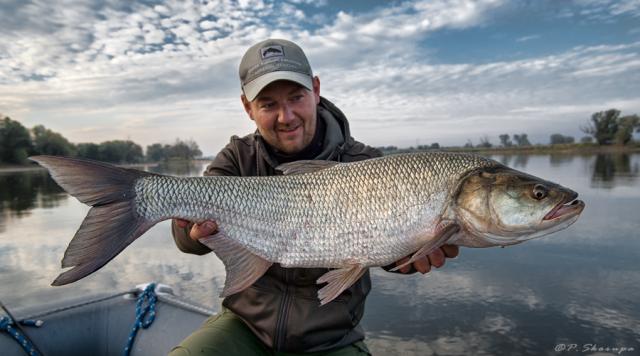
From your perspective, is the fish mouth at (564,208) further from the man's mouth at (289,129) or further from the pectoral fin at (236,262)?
the man's mouth at (289,129)

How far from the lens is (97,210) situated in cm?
238

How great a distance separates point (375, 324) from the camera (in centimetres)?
580

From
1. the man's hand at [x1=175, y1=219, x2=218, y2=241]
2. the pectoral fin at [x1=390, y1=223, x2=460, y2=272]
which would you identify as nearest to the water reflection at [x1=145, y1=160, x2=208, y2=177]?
the man's hand at [x1=175, y1=219, x2=218, y2=241]

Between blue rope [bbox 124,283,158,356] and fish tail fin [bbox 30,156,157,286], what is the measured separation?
1.93 metres

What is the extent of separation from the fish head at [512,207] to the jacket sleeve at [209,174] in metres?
1.76

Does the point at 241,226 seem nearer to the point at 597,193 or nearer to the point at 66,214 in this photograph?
the point at 66,214

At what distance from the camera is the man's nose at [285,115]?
3.20 meters

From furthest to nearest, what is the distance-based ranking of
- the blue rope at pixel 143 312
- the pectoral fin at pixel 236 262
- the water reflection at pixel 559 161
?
the water reflection at pixel 559 161, the blue rope at pixel 143 312, the pectoral fin at pixel 236 262

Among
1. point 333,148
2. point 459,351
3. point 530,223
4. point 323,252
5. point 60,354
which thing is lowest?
point 459,351

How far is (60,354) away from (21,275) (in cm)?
535

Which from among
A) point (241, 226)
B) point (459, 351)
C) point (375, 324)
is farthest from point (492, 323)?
point (241, 226)

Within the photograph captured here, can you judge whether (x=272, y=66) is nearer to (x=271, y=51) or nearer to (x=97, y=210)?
(x=271, y=51)

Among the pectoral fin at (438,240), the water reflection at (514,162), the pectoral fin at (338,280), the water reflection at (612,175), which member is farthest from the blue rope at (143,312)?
the water reflection at (514,162)

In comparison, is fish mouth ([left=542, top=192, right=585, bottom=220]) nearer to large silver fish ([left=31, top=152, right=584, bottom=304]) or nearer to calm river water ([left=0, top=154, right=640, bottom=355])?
large silver fish ([left=31, top=152, right=584, bottom=304])
